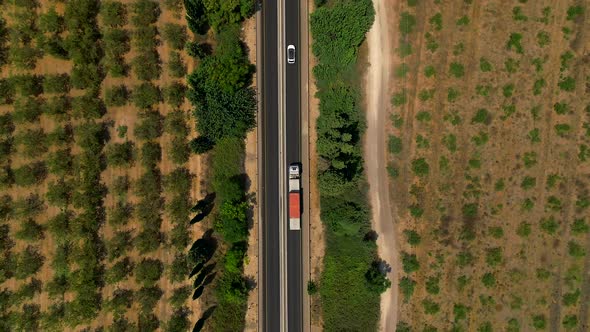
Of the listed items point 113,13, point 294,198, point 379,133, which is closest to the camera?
point 294,198

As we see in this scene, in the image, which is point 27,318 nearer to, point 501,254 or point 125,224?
point 125,224

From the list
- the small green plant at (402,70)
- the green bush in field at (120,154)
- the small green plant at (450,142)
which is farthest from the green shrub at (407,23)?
the green bush in field at (120,154)

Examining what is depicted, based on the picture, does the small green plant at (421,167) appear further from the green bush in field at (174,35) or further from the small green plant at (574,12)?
the green bush in field at (174,35)

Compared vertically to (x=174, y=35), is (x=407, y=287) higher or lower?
lower

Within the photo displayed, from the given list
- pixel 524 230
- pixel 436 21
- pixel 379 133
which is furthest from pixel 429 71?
pixel 524 230

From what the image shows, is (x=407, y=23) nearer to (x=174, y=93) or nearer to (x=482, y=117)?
(x=482, y=117)

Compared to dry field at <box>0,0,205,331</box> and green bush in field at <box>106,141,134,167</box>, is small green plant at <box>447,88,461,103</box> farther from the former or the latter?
green bush in field at <box>106,141,134,167</box>

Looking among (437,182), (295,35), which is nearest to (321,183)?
(437,182)
